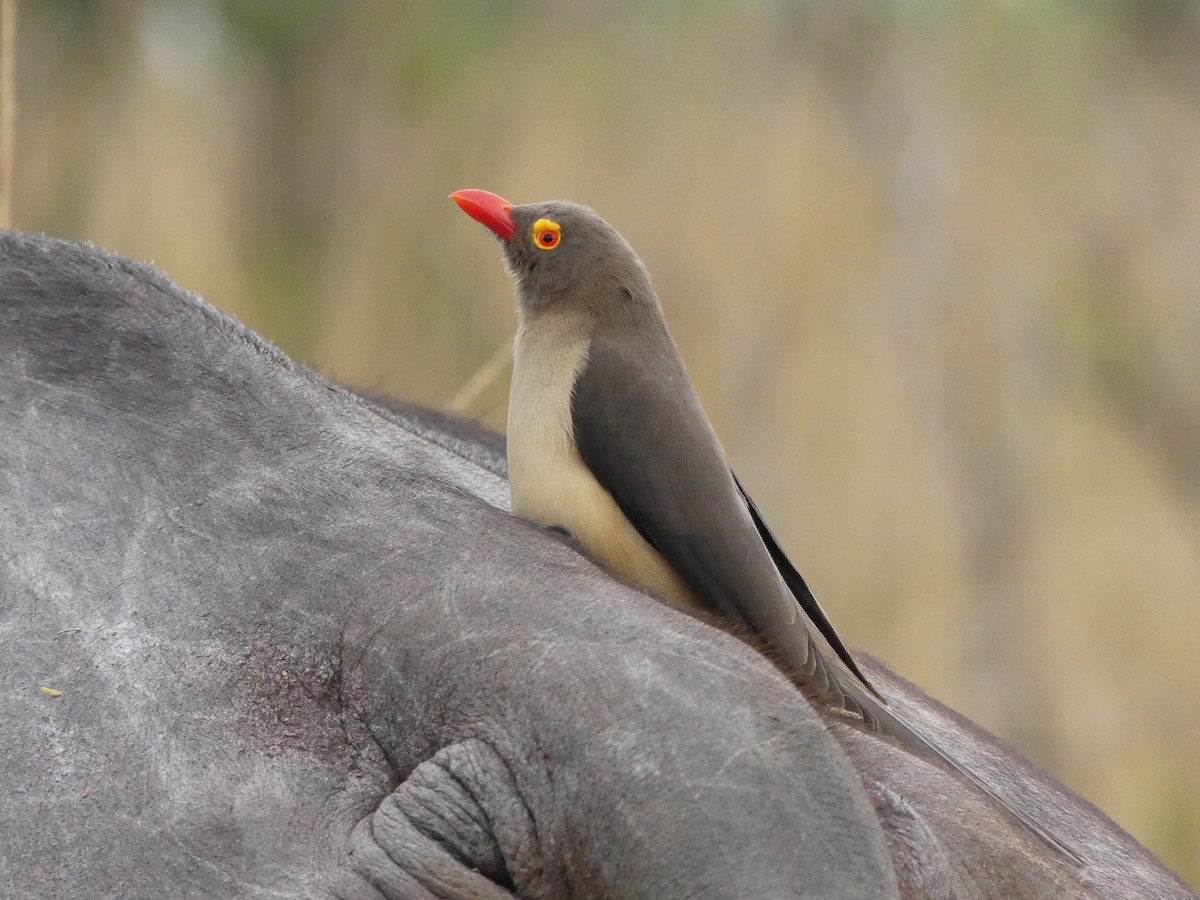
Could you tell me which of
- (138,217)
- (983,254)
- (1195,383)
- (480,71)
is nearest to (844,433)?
(983,254)

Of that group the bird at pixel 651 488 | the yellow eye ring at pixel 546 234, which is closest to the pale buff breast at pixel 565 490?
the bird at pixel 651 488

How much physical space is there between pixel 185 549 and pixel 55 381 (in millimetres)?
387

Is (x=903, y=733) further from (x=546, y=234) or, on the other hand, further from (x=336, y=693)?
(x=546, y=234)

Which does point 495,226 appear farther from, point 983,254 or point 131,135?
point 131,135

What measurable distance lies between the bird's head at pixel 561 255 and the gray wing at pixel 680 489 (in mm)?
140

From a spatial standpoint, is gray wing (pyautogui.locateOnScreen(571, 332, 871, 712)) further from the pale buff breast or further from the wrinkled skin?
the wrinkled skin

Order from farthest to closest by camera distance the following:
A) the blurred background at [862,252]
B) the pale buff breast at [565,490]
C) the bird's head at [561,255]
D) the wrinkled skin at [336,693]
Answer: the blurred background at [862,252] → the bird's head at [561,255] → the pale buff breast at [565,490] → the wrinkled skin at [336,693]

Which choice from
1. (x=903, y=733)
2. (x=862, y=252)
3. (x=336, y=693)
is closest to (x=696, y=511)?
(x=903, y=733)

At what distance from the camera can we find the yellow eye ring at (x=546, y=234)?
9.00 ft

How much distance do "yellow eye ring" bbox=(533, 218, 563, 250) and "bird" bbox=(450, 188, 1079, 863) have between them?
0.45ft

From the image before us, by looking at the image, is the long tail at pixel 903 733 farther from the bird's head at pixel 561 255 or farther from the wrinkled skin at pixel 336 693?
the bird's head at pixel 561 255

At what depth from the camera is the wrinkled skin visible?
170cm

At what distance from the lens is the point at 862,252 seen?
30.0ft

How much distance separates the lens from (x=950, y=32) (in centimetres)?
941
